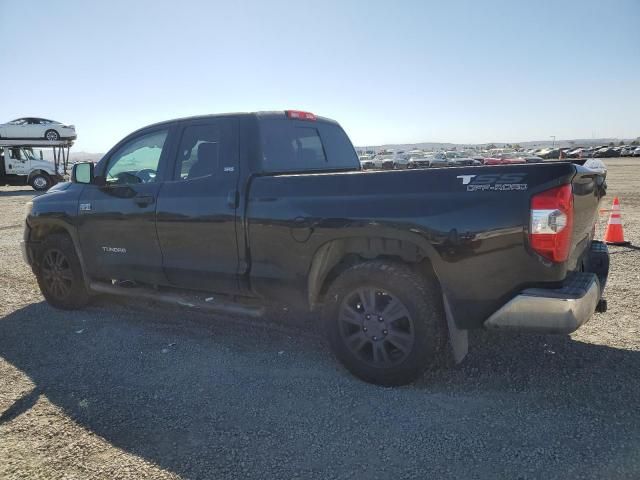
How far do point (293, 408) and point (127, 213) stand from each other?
8.12 ft

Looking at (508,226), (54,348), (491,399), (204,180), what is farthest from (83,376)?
(508,226)

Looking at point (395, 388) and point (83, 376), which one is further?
point (83, 376)

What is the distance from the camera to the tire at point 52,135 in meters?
24.9

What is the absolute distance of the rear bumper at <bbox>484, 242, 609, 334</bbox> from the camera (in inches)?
109

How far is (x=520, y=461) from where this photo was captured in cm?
255

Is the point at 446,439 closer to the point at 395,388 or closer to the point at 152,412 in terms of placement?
the point at 395,388

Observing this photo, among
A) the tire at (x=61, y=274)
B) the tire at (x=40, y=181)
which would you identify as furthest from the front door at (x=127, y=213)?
the tire at (x=40, y=181)

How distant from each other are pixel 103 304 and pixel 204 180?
99.5 inches

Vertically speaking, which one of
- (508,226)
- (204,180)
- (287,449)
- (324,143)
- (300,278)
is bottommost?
(287,449)

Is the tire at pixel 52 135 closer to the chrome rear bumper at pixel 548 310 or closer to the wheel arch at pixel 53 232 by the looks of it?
the wheel arch at pixel 53 232

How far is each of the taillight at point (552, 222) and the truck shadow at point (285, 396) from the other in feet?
3.43

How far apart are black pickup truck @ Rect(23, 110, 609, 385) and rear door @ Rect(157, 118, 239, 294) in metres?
0.01

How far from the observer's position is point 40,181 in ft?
82.8

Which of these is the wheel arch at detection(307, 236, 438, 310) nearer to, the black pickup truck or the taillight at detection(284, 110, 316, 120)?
the black pickup truck
